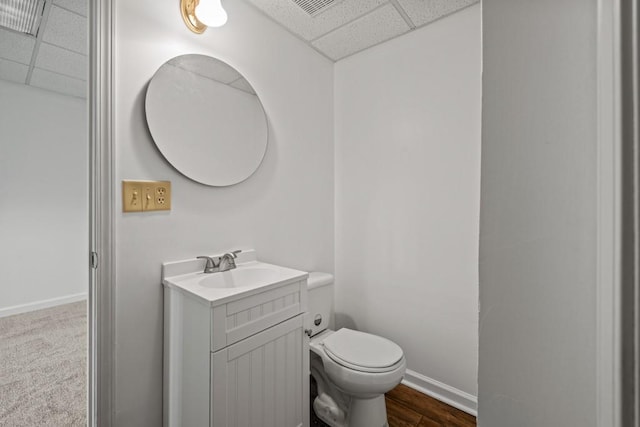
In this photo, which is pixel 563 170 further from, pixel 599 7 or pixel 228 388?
pixel 228 388

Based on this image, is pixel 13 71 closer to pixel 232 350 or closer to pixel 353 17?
pixel 353 17

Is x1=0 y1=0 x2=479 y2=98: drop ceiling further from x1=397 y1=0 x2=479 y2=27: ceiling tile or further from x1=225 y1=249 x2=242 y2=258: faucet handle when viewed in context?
x1=225 y1=249 x2=242 y2=258: faucet handle

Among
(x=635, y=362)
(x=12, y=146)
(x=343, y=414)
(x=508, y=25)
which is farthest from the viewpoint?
(x=12, y=146)

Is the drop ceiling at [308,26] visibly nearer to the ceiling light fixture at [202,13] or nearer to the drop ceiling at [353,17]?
the drop ceiling at [353,17]

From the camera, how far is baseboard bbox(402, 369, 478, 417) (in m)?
1.59

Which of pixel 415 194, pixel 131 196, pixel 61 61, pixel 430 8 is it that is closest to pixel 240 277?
pixel 131 196

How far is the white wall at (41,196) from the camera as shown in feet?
8.76

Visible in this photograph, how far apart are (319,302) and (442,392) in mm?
886

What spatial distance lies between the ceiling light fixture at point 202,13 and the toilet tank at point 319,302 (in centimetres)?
139

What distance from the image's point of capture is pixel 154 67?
4.07ft

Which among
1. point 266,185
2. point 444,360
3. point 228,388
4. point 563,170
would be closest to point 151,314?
point 228,388

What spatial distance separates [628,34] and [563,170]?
120 millimetres

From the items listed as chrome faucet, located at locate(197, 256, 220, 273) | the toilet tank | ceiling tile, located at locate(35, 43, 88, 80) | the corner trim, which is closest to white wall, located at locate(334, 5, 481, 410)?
the toilet tank

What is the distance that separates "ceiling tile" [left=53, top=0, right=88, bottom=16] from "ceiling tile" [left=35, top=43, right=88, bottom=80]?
593mm
